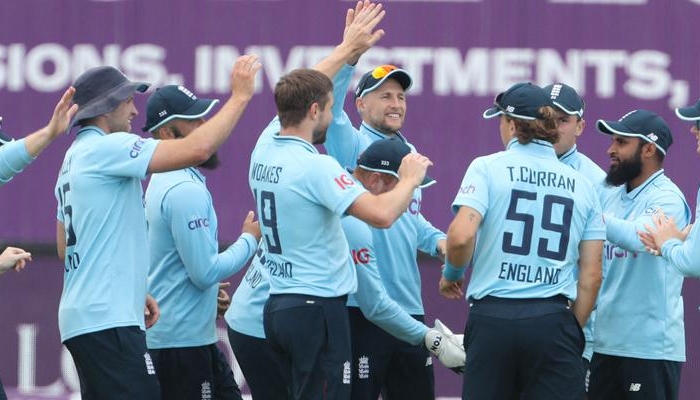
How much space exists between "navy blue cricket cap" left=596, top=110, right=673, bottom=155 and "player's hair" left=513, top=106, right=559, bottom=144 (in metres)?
1.09

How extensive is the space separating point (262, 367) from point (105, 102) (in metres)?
1.66

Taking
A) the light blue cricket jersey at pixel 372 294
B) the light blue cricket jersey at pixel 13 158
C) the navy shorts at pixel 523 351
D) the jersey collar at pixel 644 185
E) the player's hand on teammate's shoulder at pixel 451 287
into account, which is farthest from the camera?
the jersey collar at pixel 644 185

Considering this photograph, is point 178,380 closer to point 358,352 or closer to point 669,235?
point 358,352

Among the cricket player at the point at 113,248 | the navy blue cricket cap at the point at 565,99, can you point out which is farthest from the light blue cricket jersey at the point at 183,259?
the navy blue cricket cap at the point at 565,99

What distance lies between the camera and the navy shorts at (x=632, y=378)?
7.19m

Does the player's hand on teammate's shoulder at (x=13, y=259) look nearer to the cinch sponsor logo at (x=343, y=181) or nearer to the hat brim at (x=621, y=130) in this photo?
the cinch sponsor logo at (x=343, y=181)

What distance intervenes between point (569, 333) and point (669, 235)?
0.73 m

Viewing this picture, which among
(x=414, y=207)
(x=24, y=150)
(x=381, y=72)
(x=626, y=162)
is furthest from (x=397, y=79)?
(x=24, y=150)

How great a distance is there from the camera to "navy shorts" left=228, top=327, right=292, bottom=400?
713cm

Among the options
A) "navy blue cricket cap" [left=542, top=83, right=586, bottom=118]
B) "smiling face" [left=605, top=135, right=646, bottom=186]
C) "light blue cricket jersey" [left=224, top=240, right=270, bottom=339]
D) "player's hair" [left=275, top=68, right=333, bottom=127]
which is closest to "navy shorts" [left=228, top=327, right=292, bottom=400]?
"light blue cricket jersey" [left=224, top=240, right=270, bottom=339]

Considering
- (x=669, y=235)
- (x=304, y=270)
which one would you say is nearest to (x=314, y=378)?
(x=304, y=270)

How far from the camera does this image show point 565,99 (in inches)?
280

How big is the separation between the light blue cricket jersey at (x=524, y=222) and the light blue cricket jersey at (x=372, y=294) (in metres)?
0.47

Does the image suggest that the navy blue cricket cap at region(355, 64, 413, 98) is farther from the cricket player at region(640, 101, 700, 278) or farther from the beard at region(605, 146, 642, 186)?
the cricket player at region(640, 101, 700, 278)
